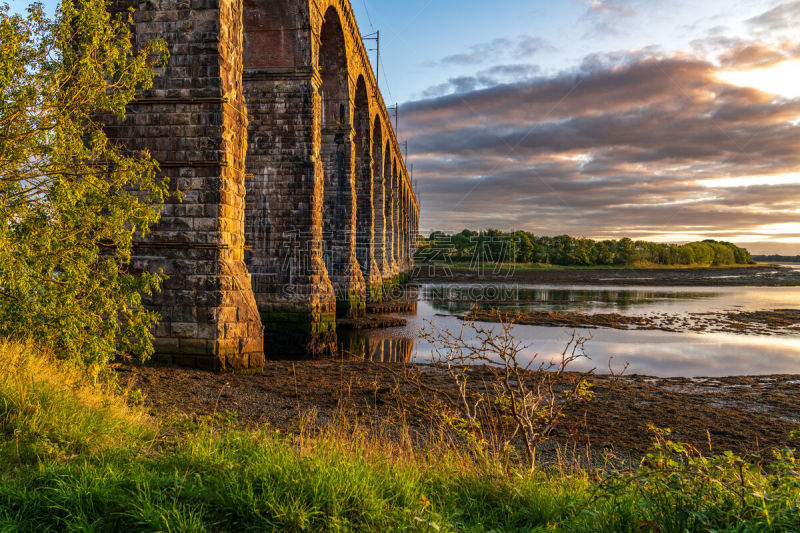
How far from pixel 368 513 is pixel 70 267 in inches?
150

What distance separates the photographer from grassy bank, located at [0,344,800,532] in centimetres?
256

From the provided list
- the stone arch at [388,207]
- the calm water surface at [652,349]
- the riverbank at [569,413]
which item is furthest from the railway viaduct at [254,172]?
the stone arch at [388,207]

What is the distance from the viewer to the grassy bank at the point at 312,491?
2564 millimetres

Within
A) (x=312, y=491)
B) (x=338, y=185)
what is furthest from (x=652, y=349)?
(x=312, y=491)

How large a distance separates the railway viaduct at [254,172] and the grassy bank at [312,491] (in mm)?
4411

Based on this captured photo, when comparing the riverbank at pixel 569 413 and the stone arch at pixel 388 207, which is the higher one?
the stone arch at pixel 388 207

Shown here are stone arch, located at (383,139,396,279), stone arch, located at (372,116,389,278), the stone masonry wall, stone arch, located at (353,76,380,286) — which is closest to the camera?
the stone masonry wall

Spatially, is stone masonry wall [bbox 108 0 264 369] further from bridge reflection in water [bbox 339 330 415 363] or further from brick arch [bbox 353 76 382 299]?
brick arch [bbox 353 76 382 299]

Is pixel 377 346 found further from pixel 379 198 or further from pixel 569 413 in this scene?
pixel 379 198

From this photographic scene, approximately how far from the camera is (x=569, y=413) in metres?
6.97

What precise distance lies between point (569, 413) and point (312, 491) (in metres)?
5.19

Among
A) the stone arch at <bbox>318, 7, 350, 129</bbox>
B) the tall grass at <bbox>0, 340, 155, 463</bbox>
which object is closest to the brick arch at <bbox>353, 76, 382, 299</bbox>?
the stone arch at <bbox>318, 7, 350, 129</bbox>

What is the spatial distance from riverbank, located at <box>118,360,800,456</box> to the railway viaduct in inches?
41.9

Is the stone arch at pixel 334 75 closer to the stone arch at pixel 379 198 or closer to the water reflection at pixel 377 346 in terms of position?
the water reflection at pixel 377 346
